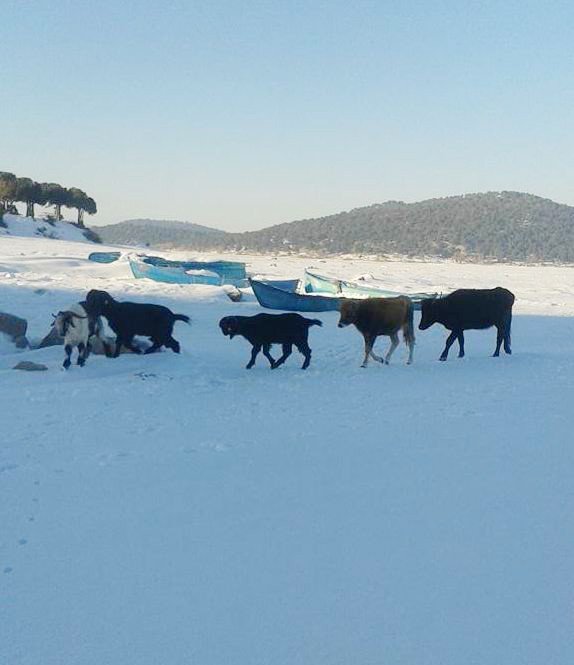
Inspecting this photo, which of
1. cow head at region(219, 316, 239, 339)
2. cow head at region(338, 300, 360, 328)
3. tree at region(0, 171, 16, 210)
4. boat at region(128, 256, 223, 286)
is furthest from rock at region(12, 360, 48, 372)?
tree at region(0, 171, 16, 210)

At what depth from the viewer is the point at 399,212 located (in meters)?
169

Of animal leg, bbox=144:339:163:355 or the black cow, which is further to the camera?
the black cow

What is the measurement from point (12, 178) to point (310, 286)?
54630mm

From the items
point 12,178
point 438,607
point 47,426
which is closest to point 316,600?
point 438,607

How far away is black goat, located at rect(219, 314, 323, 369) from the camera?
11914 millimetres

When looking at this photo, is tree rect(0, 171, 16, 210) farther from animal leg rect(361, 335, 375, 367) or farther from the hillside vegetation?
animal leg rect(361, 335, 375, 367)

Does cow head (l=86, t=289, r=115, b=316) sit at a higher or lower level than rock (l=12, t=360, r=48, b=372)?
higher

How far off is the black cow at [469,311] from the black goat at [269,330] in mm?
2666

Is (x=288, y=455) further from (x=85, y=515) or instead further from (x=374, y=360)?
(x=374, y=360)

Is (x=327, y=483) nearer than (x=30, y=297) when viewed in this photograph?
Yes

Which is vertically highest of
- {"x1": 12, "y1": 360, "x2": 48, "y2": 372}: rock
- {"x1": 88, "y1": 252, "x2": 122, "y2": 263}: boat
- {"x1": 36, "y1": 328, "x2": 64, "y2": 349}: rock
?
{"x1": 88, "y1": 252, "x2": 122, "y2": 263}: boat

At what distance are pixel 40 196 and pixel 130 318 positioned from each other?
221 feet

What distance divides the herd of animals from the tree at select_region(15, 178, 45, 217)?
64.5m

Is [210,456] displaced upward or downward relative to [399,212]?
downward
